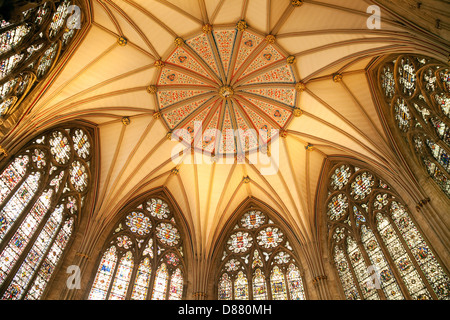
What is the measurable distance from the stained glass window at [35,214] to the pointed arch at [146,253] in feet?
6.12

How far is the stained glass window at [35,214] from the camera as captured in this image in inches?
385

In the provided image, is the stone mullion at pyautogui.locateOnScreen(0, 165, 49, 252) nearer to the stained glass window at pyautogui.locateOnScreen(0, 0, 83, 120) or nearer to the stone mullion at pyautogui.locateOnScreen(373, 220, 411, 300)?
the stained glass window at pyautogui.locateOnScreen(0, 0, 83, 120)

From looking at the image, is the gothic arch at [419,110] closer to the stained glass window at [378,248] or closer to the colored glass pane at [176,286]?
the stained glass window at [378,248]

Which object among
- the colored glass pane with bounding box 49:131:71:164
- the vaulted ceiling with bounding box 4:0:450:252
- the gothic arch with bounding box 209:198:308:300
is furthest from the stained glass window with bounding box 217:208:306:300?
the colored glass pane with bounding box 49:131:71:164

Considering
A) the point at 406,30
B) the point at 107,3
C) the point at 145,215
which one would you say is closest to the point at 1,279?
the point at 145,215

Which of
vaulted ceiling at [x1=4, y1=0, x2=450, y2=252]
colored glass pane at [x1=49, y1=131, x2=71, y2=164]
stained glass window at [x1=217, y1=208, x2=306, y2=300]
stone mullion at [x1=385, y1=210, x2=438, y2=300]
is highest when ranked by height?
vaulted ceiling at [x1=4, y1=0, x2=450, y2=252]

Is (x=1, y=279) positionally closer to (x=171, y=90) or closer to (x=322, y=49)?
(x=171, y=90)

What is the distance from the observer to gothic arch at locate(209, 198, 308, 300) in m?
13.9

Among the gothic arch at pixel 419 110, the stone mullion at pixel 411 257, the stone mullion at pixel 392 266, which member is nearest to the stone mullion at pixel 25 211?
the stone mullion at pixel 392 266

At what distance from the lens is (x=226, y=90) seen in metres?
14.9

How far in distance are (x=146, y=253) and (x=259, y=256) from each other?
4884 mm

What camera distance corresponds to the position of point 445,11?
24.3 feet

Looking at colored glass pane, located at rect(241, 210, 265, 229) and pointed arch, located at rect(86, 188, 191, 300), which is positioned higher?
colored glass pane, located at rect(241, 210, 265, 229)

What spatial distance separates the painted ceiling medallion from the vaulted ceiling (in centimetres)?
6
